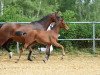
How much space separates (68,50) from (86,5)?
27654 millimetres

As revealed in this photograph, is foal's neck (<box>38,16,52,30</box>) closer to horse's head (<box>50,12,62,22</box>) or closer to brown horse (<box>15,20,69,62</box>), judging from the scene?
horse's head (<box>50,12,62,22</box>)

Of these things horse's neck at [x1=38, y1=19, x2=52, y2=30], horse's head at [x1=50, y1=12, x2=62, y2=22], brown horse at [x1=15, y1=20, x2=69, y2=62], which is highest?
horse's head at [x1=50, y1=12, x2=62, y2=22]

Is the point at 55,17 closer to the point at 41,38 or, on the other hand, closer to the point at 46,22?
the point at 46,22

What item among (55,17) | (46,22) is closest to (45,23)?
(46,22)

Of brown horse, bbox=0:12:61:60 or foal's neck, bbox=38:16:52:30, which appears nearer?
brown horse, bbox=0:12:61:60

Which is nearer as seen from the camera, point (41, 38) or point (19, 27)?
point (41, 38)

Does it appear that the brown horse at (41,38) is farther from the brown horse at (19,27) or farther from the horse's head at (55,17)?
the horse's head at (55,17)

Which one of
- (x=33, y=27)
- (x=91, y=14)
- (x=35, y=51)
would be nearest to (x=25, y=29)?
(x=33, y=27)

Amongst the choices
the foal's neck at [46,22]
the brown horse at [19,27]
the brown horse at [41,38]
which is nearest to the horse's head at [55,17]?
the brown horse at [19,27]

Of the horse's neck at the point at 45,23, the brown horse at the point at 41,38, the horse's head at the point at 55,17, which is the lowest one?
the brown horse at the point at 41,38

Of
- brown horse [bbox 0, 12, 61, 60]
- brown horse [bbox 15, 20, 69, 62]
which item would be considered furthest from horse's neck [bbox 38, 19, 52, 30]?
brown horse [bbox 15, 20, 69, 62]

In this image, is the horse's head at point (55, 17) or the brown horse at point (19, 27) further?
the horse's head at point (55, 17)

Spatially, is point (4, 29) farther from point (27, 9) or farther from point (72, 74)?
point (27, 9)

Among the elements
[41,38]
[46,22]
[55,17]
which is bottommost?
[41,38]
